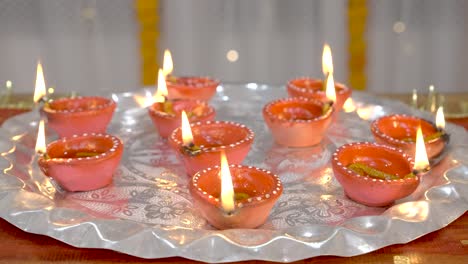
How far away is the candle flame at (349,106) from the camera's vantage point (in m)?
1.41

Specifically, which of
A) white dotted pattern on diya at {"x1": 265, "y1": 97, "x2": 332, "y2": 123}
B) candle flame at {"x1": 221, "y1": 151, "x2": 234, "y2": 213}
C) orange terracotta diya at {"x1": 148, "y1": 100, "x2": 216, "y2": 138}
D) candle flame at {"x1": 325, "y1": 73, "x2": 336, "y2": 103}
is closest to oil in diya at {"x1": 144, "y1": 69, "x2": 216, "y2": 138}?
orange terracotta diya at {"x1": 148, "y1": 100, "x2": 216, "y2": 138}

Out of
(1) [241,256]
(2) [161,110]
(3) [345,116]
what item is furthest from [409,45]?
(1) [241,256]

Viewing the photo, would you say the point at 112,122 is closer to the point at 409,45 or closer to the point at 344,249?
the point at 344,249

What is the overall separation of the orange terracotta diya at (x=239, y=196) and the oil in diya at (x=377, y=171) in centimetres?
12

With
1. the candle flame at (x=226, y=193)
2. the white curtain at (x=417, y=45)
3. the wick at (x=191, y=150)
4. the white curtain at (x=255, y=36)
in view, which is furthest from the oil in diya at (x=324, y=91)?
the white curtain at (x=417, y=45)

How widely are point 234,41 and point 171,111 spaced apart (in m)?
1.23

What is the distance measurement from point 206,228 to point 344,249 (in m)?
0.20

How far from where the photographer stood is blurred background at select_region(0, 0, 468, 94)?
2.41 meters

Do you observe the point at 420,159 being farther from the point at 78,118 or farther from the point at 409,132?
the point at 78,118

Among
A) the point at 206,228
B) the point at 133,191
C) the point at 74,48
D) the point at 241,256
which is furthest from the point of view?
the point at 74,48

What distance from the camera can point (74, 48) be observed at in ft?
Answer: 8.14

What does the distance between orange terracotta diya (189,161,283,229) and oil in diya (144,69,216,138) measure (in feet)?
1.01

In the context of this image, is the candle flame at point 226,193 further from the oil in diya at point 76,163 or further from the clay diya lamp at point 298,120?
the clay diya lamp at point 298,120

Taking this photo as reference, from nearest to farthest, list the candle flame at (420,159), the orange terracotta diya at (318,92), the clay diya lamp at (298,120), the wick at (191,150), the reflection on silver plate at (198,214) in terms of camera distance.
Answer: the reflection on silver plate at (198,214) < the candle flame at (420,159) < the wick at (191,150) < the clay diya lamp at (298,120) < the orange terracotta diya at (318,92)
